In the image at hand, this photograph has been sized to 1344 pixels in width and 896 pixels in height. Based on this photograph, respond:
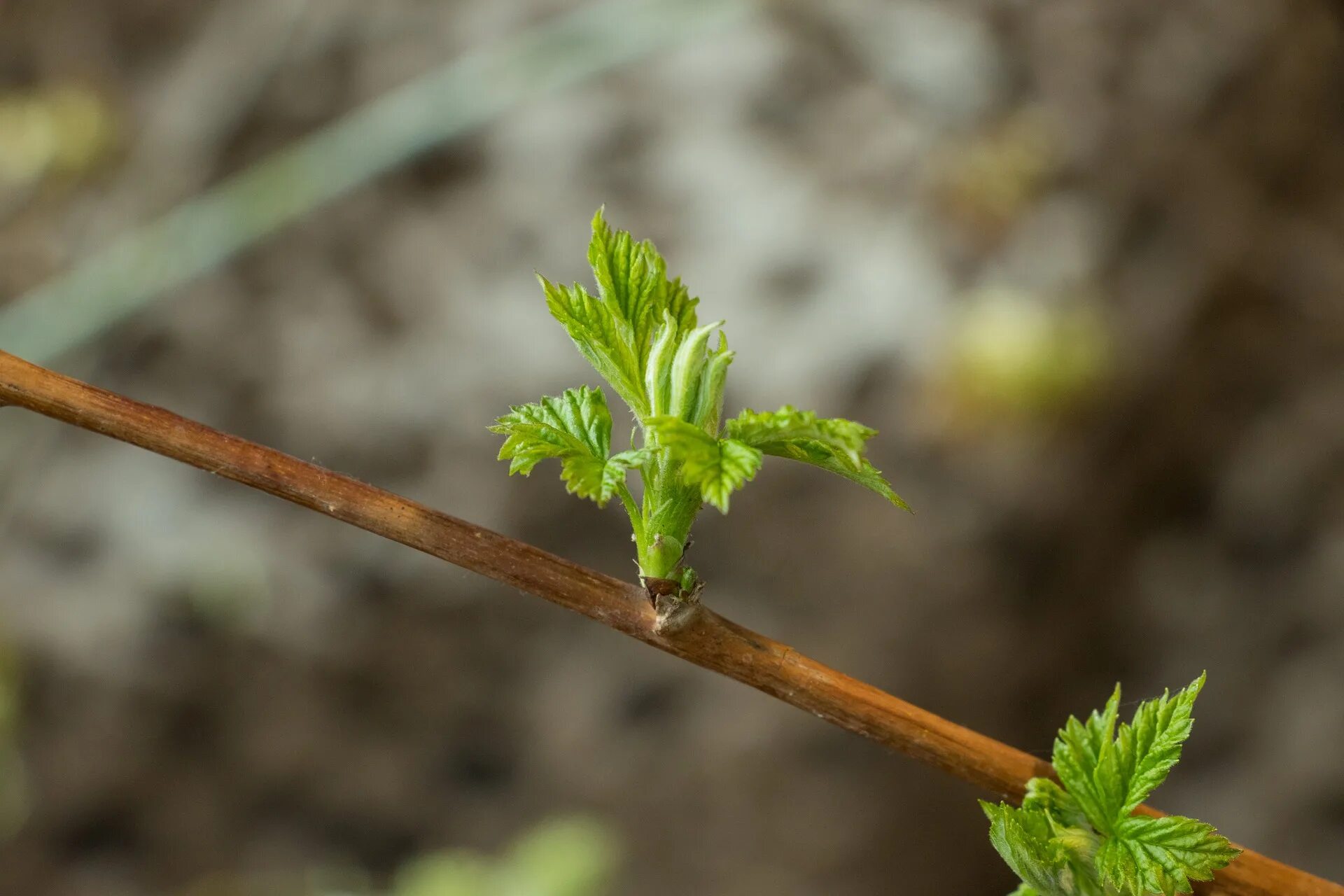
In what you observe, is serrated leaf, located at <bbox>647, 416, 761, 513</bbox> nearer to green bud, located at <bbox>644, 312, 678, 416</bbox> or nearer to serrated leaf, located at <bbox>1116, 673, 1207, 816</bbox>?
green bud, located at <bbox>644, 312, 678, 416</bbox>

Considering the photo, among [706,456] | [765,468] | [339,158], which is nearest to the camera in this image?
[706,456]

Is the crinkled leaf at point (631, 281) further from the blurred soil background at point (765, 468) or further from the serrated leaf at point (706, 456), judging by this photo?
the blurred soil background at point (765, 468)

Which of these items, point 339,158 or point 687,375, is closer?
point 687,375

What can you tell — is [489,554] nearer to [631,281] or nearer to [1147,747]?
[631,281]

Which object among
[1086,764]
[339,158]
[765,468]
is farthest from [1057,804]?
[339,158]

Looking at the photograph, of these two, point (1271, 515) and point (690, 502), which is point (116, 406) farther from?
point (1271, 515)

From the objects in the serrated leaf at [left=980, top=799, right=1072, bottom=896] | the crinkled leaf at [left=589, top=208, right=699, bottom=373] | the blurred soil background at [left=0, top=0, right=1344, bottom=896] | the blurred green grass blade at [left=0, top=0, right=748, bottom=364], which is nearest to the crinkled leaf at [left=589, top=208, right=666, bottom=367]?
the crinkled leaf at [left=589, top=208, right=699, bottom=373]
